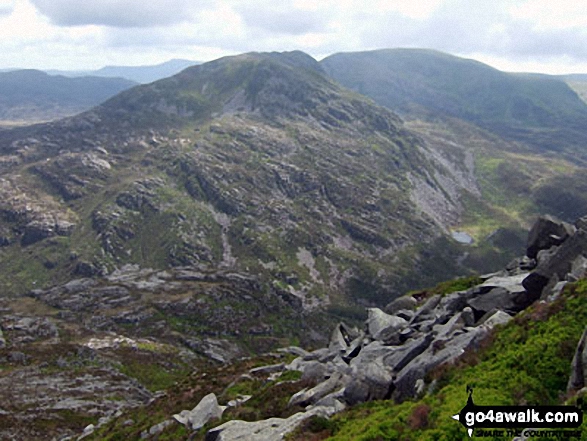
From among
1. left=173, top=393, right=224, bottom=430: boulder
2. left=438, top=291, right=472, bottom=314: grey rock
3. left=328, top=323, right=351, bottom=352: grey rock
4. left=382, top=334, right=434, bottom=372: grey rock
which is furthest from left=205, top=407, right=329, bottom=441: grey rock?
left=328, top=323, right=351, bottom=352: grey rock

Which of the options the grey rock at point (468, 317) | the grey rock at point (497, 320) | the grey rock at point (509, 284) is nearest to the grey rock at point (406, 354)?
the grey rock at point (468, 317)

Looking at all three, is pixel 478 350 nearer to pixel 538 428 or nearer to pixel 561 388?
pixel 561 388

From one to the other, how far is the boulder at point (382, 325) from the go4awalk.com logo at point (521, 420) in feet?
90.1

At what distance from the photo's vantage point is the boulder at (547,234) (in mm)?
55737

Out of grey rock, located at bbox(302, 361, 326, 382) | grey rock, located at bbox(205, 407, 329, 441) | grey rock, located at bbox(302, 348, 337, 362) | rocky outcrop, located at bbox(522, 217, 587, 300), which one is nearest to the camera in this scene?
grey rock, located at bbox(205, 407, 329, 441)

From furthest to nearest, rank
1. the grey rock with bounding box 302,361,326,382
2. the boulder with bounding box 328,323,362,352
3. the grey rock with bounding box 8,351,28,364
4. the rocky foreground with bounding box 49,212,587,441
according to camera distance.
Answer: the grey rock with bounding box 8,351,28,364, the boulder with bounding box 328,323,362,352, the grey rock with bounding box 302,361,326,382, the rocky foreground with bounding box 49,212,587,441

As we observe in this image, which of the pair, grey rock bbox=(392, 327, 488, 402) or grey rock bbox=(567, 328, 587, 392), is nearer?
grey rock bbox=(567, 328, 587, 392)

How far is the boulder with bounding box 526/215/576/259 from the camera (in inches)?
2194

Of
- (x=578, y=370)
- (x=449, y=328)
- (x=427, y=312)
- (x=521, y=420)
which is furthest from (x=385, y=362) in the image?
(x=521, y=420)

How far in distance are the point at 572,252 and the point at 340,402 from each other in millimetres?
27525

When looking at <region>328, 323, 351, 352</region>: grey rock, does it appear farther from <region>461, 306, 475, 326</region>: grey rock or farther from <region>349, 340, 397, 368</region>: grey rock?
<region>461, 306, 475, 326</region>: grey rock

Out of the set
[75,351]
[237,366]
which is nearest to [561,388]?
[237,366]

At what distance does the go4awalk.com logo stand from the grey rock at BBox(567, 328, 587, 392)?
370 cm

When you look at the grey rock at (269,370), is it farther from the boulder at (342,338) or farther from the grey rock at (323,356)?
the boulder at (342,338)
